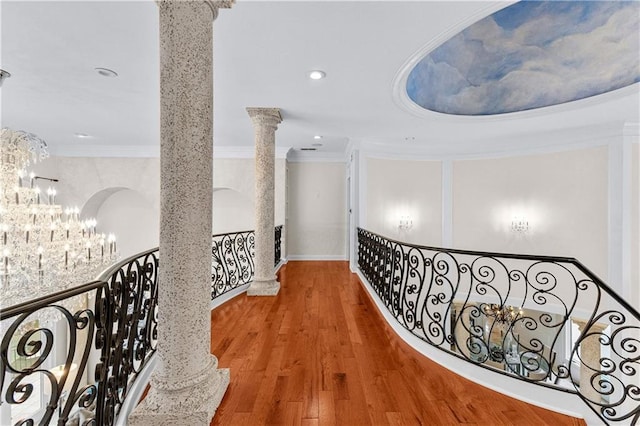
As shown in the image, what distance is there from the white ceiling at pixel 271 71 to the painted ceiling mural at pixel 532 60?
260 millimetres

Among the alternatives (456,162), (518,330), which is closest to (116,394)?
(456,162)

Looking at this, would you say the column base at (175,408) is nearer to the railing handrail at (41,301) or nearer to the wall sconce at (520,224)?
the railing handrail at (41,301)

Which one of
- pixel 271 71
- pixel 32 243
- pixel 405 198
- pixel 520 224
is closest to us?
pixel 32 243

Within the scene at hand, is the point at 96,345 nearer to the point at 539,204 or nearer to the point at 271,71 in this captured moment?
the point at 271,71

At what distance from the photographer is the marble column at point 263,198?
14.8 ft

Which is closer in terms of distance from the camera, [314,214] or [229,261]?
[229,261]

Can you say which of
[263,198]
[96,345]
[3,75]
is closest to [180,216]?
[96,345]

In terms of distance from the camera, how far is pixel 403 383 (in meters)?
2.30

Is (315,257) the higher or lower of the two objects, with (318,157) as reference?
lower

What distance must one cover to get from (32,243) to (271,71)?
125 inches

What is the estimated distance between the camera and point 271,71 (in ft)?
11.0

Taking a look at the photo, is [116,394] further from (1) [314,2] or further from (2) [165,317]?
(1) [314,2]

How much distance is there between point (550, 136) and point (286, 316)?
Result: 21.5ft

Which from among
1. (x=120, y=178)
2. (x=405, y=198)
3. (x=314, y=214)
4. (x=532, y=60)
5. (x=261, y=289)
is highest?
(x=532, y=60)
